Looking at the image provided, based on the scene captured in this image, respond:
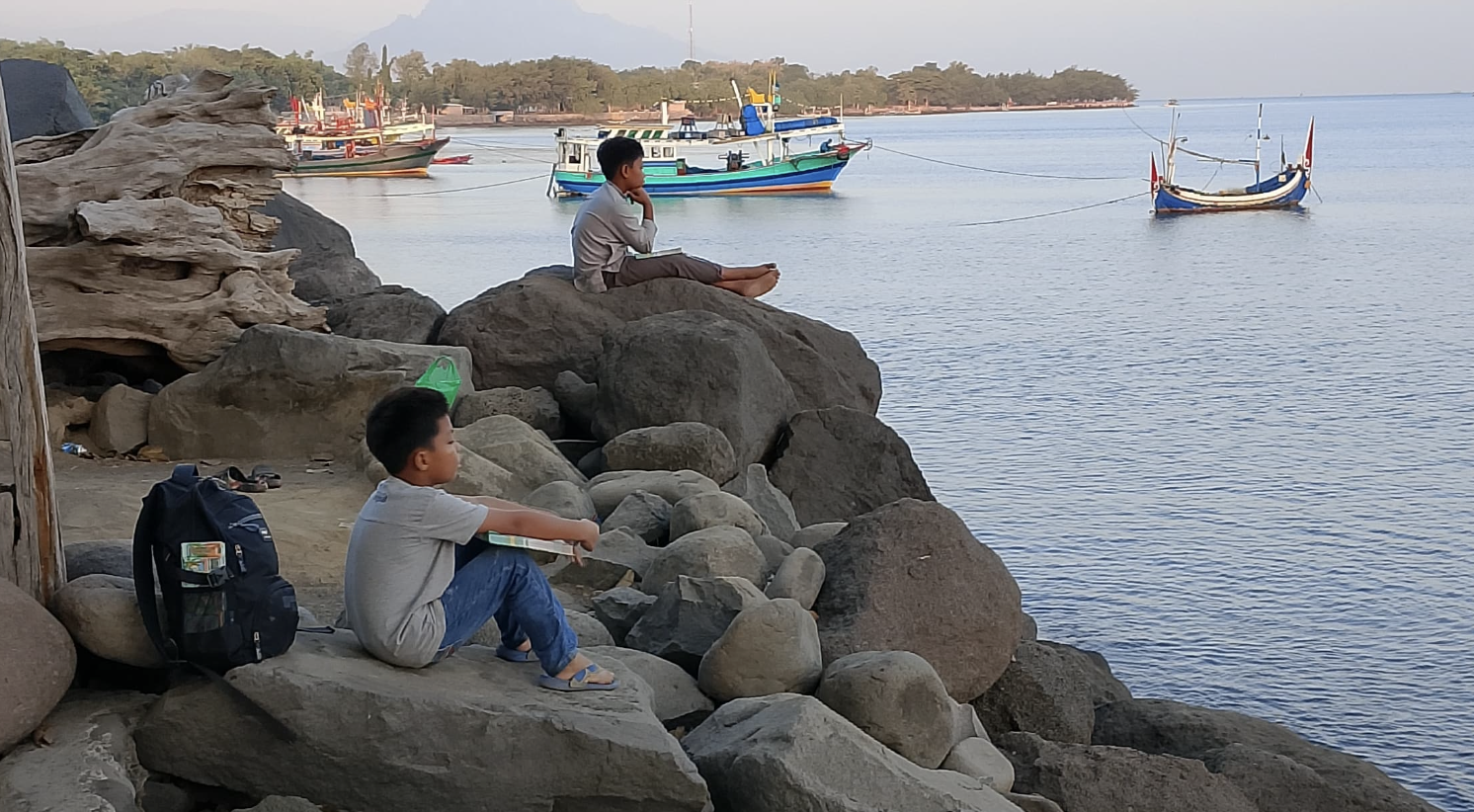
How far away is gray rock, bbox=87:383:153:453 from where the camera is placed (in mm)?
7047

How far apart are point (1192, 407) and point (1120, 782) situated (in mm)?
10633

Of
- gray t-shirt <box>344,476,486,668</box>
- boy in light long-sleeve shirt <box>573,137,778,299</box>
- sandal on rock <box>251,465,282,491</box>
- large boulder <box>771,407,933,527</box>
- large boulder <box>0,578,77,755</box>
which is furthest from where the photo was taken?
boy in light long-sleeve shirt <box>573,137,778,299</box>

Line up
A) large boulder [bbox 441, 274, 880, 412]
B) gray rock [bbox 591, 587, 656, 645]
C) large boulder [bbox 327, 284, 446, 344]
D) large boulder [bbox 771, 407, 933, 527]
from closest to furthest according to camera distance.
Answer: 1. gray rock [bbox 591, 587, 656, 645]
2. large boulder [bbox 771, 407, 933, 527]
3. large boulder [bbox 441, 274, 880, 412]
4. large boulder [bbox 327, 284, 446, 344]

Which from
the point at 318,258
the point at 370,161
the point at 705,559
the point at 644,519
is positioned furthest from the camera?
the point at 370,161

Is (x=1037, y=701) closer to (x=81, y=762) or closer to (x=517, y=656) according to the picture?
(x=517, y=656)

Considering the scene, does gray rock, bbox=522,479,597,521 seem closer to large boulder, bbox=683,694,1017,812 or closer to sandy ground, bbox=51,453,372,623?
sandy ground, bbox=51,453,372,623

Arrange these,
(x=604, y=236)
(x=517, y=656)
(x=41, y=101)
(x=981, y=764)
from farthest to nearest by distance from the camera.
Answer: (x=41, y=101)
(x=604, y=236)
(x=981, y=764)
(x=517, y=656)

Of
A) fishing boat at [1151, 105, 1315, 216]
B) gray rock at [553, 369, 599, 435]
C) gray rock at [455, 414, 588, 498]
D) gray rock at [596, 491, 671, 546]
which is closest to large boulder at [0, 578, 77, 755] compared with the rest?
gray rock at [596, 491, 671, 546]

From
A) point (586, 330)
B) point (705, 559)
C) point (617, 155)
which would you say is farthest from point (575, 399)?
point (705, 559)

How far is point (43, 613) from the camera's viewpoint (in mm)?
3744

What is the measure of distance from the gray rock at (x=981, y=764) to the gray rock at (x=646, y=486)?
187 centimetres

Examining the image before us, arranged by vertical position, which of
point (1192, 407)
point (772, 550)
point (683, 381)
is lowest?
point (1192, 407)

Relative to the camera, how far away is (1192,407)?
15.0m

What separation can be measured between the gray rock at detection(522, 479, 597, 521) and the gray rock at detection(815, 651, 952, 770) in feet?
5.62
